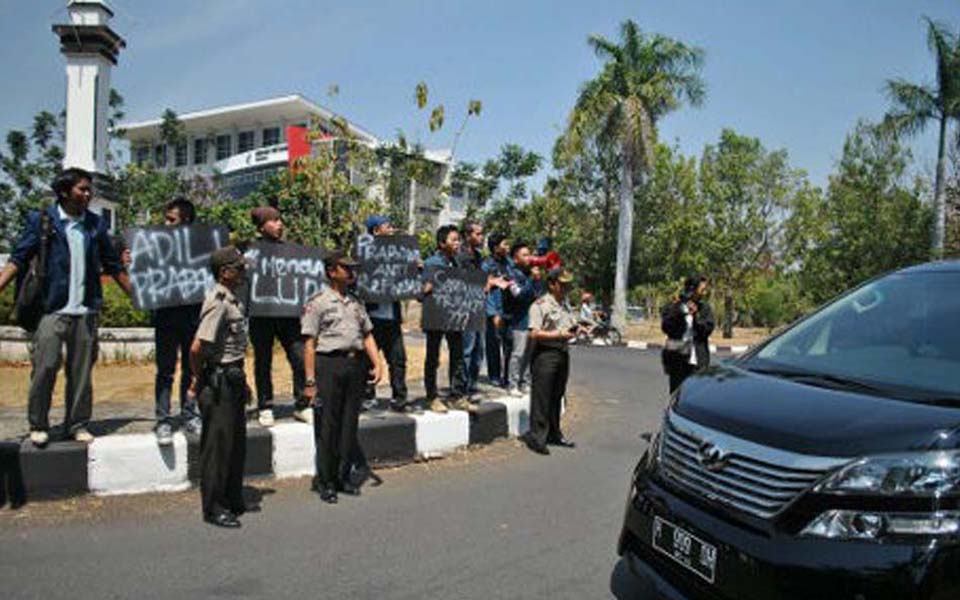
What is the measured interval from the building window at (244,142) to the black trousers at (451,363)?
170ft

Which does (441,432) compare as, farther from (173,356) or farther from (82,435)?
(82,435)

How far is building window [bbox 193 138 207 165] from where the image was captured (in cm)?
5794

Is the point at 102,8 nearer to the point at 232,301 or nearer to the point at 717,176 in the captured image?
the point at 232,301

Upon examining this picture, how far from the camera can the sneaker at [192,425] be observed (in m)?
5.91

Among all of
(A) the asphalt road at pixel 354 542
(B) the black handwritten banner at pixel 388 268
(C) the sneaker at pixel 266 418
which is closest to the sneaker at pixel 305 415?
(C) the sneaker at pixel 266 418

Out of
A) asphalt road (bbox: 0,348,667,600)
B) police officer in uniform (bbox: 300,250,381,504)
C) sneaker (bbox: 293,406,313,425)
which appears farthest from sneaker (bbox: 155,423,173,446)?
sneaker (bbox: 293,406,313,425)

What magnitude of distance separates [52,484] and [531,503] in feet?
10.7

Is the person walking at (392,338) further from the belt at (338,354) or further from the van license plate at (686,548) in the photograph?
the van license plate at (686,548)

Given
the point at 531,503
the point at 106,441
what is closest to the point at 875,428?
the point at 531,503

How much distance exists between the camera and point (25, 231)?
5.25m

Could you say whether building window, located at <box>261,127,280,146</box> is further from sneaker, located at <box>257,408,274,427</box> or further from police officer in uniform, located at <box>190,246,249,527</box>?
police officer in uniform, located at <box>190,246,249,527</box>

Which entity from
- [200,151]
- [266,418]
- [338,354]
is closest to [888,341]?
[338,354]

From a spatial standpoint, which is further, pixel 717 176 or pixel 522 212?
pixel 717 176

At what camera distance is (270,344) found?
21.9 feet
